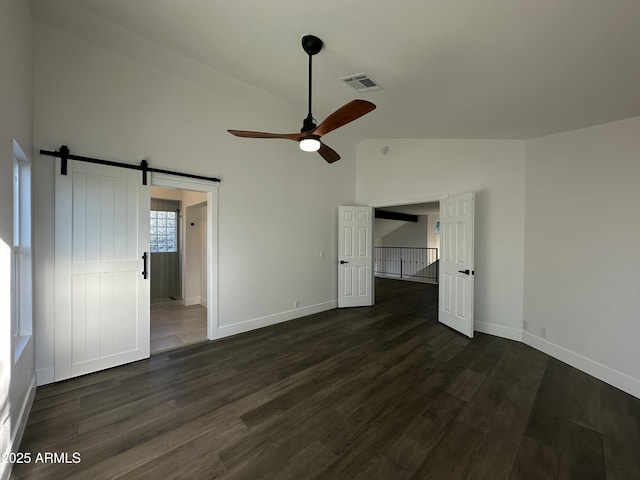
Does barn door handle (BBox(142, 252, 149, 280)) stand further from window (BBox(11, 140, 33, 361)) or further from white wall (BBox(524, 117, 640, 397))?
white wall (BBox(524, 117, 640, 397))

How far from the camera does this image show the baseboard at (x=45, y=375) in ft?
8.54

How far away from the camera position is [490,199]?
4.11 m

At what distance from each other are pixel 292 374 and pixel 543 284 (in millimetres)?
3420

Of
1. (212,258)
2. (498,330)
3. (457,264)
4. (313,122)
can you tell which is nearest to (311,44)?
(313,122)

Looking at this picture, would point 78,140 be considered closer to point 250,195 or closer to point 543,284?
point 250,195

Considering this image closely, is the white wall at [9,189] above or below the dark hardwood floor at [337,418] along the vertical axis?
above

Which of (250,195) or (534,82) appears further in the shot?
(250,195)

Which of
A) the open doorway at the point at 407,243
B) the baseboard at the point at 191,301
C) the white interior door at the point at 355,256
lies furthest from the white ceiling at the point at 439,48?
the open doorway at the point at 407,243

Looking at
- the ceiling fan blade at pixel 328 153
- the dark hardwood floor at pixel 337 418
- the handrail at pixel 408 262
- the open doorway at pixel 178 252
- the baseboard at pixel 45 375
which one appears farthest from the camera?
the handrail at pixel 408 262

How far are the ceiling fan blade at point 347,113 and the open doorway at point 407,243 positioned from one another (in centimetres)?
734

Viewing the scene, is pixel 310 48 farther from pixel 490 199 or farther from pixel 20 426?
pixel 20 426

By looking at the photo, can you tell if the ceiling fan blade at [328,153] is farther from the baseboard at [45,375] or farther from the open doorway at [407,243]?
the open doorway at [407,243]

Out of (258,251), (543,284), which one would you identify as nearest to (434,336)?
(543,284)

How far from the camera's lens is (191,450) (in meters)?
1.86
